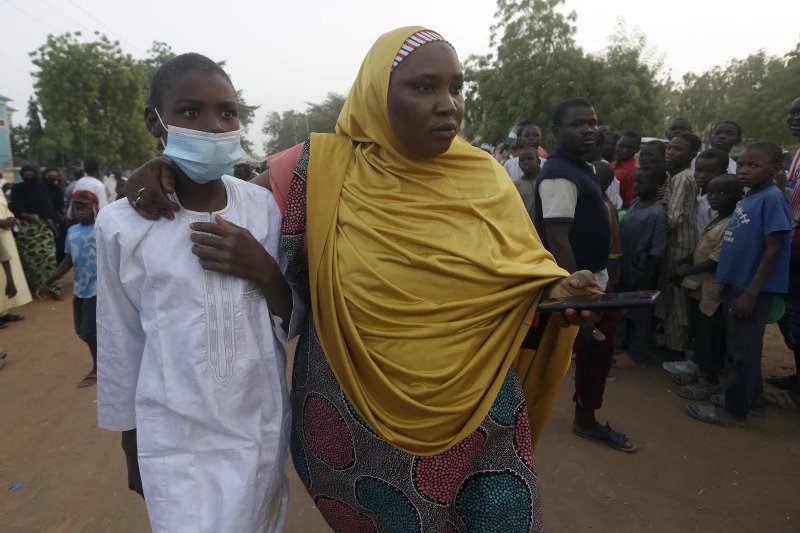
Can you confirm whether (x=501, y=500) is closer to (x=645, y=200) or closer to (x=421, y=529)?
(x=421, y=529)

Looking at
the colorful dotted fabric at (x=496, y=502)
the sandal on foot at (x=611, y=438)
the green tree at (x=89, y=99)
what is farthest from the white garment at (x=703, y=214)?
the green tree at (x=89, y=99)

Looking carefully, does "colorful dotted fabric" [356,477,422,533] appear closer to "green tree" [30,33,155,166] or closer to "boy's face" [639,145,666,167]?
"boy's face" [639,145,666,167]

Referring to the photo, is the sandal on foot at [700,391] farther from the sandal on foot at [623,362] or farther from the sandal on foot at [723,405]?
the sandal on foot at [623,362]

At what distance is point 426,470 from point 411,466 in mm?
44

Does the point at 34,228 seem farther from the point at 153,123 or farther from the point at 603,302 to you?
→ the point at 603,302

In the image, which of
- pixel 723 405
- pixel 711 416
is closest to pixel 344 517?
pixel 711 416

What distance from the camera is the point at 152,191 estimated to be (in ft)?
4.43

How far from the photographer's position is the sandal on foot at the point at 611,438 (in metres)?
3.29

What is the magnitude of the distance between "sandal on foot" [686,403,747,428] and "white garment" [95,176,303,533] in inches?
134

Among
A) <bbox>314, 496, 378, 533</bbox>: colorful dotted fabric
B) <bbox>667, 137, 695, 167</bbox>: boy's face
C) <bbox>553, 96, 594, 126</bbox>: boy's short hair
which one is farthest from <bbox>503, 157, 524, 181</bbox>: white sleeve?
<bbox>314, 496, 378, 533</bbox>: colorful dotted fabric

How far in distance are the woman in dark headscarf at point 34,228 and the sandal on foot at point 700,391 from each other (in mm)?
8192

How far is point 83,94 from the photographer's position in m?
27.7

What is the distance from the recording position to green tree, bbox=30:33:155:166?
27500 millimetres

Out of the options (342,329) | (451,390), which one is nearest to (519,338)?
(451,390)
